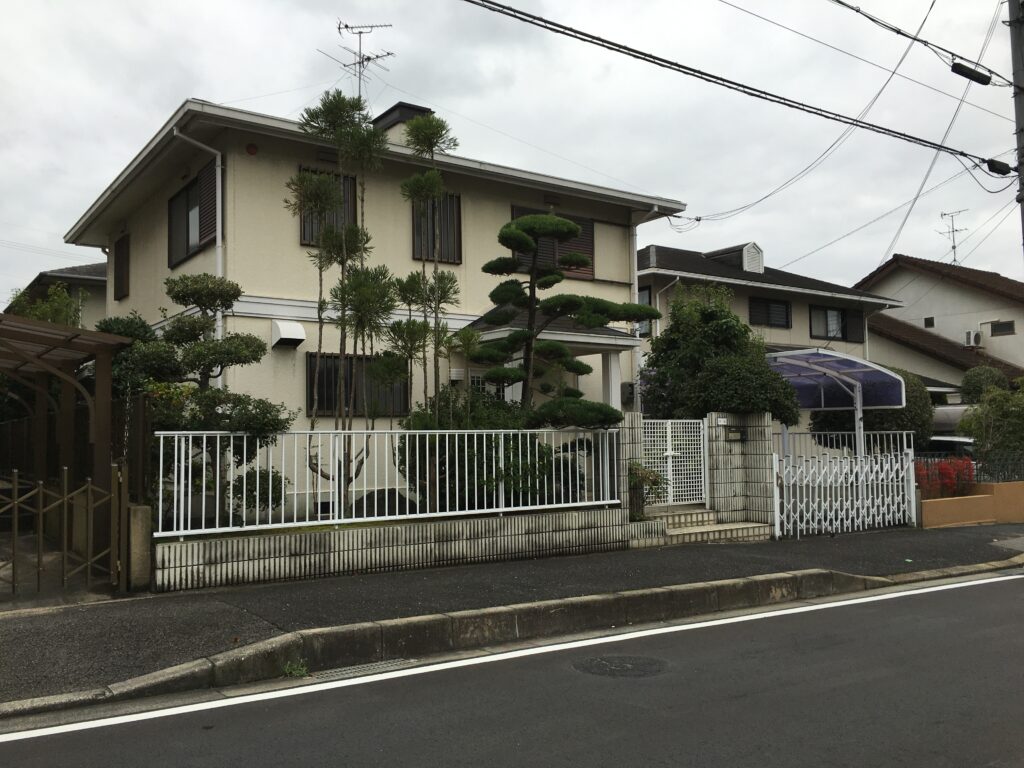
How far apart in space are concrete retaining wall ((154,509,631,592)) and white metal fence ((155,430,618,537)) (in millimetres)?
192

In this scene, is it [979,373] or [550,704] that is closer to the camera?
[550,704]

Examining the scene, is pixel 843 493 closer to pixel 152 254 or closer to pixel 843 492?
pixel 843 492

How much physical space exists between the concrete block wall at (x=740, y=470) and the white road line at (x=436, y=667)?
10.9 feet

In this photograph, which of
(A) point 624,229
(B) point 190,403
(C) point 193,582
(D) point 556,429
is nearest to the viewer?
(C) point 193,582

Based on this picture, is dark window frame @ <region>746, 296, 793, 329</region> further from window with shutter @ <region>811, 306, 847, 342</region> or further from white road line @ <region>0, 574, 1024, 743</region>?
white road line @ <region>0, 574, 1024, 743</region>

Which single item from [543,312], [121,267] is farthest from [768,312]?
[121,267]

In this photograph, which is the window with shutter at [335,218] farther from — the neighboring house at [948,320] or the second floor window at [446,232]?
the neighboring house at [948,320]

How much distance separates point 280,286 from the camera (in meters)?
13.0

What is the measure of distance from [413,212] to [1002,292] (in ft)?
84.6

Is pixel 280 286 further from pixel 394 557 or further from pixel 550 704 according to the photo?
pixel 550 704

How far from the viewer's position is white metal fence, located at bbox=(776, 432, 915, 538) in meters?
12.9

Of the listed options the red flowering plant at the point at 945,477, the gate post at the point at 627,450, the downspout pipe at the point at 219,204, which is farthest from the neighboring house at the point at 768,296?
the downspout pipe at the point at 219,204

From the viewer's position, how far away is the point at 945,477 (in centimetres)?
1553

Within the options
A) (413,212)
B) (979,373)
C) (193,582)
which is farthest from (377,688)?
(979,373)
